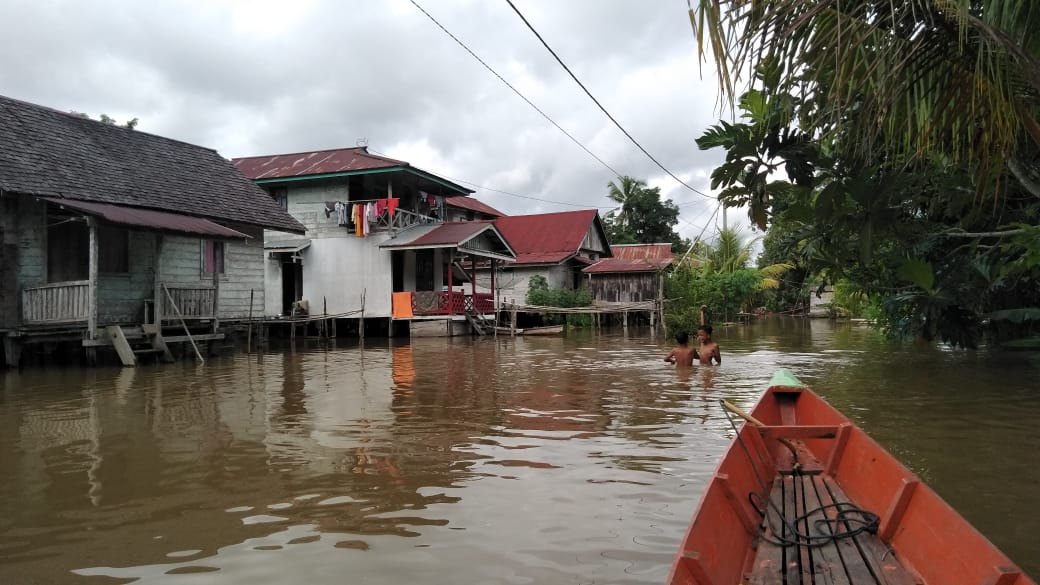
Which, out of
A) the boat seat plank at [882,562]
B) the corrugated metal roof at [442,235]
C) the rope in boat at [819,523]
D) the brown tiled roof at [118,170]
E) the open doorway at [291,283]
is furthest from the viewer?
the open doorway at [291,283]

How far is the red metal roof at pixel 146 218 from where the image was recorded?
1332 centimetres

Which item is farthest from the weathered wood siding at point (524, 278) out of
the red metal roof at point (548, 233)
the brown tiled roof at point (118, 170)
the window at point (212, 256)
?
the window at point (212, 256)

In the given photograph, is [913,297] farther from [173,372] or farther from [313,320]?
[313,320]

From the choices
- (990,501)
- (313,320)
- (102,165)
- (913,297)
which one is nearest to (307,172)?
(313,320)

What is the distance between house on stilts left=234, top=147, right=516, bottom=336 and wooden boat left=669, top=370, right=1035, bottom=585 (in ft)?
61.4

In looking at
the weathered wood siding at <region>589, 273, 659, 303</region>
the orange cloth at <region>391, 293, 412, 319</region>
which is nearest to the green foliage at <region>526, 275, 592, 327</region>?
the weathered wood siding at <region>589, 273, 659, 303</region>

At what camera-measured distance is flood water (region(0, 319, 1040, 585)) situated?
382 centimetres

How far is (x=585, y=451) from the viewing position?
6184mm

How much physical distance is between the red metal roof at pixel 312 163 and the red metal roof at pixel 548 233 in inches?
363

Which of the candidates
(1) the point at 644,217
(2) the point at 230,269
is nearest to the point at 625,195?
(1) the point at 644,217

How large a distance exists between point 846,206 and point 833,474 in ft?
7.77

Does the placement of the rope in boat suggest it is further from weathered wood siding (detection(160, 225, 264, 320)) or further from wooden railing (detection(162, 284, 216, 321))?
weathered wood siding (detection(160, 225, 264, 320))

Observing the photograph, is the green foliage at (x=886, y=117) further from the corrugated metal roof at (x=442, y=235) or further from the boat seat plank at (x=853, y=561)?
the corrugated metal roof at (x=442, y=235)

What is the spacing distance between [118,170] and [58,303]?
4048mm
